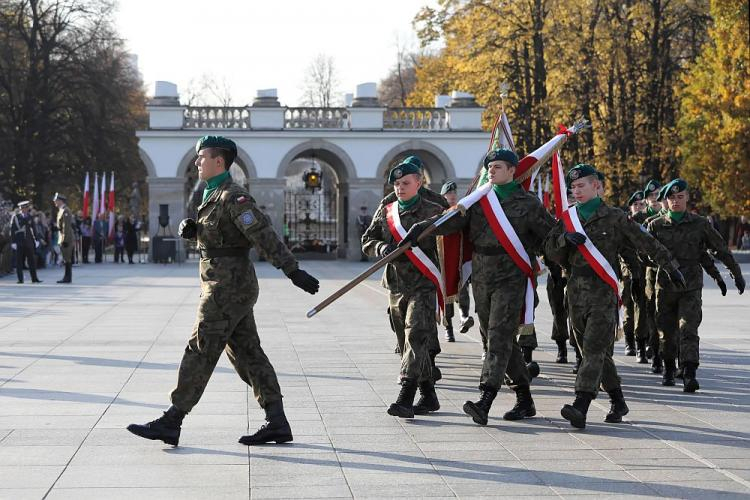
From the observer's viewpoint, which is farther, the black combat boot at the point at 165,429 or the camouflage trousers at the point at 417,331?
the camouflage trousers at the point at 417,331

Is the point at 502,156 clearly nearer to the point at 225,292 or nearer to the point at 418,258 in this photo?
the point at 418,258

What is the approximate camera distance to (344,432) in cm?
858

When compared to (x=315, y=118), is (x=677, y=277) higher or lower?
lower

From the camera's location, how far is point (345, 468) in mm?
7363

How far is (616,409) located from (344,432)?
6.65ft

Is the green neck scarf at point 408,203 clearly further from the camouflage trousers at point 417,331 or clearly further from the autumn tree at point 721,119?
the autumn tree at point 721,119

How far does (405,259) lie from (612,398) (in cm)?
185

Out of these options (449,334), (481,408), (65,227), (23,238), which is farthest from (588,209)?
(23,238)

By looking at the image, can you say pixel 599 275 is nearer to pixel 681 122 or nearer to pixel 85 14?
pixel 681 122

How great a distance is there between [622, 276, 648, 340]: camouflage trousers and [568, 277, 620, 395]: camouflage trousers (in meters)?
4.14

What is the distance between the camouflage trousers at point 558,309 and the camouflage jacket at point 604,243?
4.00 meters

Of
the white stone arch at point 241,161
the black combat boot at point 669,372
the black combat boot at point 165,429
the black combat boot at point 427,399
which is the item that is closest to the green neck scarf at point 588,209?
the black combat boot at point 427,399

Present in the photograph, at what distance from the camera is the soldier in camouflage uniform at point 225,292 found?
25.9 ft

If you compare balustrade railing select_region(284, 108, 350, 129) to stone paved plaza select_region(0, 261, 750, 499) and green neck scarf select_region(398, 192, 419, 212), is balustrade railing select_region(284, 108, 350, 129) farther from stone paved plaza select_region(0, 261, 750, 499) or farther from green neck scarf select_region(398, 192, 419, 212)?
green neck scarf select_region(398, 192, 419, 212)
